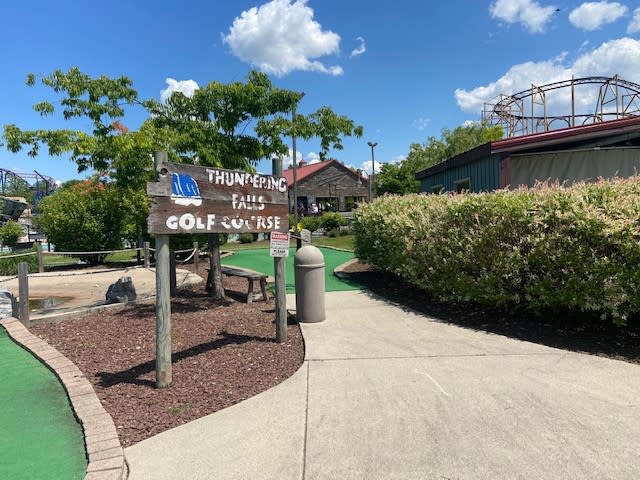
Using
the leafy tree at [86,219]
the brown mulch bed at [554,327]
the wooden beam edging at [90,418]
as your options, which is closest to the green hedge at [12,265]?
the leafy tree at [86,219]

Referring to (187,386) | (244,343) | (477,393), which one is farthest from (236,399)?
(477,393)

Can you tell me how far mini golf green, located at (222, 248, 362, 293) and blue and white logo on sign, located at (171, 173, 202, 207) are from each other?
16.5 feet

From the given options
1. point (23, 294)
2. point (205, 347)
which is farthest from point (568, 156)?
point (23, 294)

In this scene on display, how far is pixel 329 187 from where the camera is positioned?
50.4 metres

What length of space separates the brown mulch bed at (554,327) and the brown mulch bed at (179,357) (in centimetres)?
227

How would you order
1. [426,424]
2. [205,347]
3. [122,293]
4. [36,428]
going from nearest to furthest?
[426,424], [36,428], [205,347], [122,293]

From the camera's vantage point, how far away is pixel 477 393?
381 cm

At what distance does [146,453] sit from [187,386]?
1145mm

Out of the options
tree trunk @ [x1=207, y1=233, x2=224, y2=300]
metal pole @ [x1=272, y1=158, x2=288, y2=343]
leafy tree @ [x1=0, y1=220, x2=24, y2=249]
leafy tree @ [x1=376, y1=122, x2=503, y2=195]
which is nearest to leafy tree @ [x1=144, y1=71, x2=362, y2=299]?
tree trunk @ [x1=207, y1=233, x2=224, y2=300]

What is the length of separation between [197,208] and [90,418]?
199 cm

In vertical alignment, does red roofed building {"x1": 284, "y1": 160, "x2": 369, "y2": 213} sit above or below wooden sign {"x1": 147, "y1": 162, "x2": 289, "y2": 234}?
above

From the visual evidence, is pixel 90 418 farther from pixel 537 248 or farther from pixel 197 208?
pixel 537 248

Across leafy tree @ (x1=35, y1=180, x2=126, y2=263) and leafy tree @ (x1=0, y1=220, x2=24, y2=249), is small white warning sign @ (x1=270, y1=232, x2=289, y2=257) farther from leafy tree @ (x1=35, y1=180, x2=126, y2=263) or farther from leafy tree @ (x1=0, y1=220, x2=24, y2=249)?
A: leafy tree @ (x1=0, y1=220, x2=24, y2=249)

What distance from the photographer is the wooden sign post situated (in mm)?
4121
